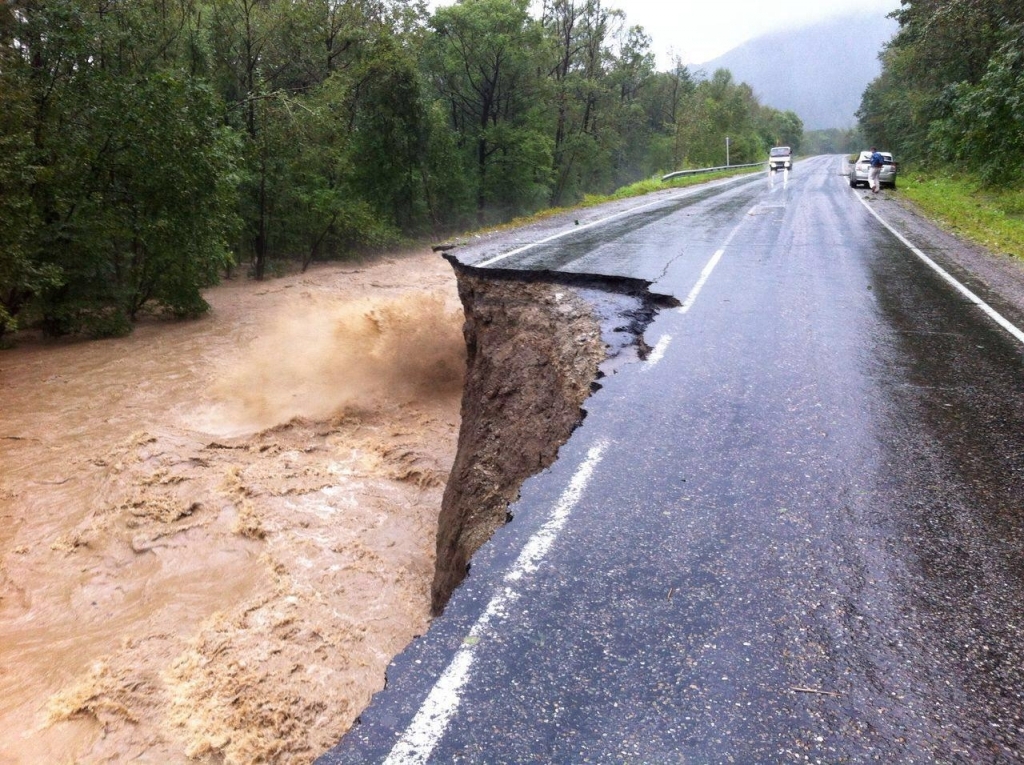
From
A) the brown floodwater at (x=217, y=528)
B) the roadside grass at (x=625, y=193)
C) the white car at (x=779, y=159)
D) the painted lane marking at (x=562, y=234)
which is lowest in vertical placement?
the brown floodwater at (x=217, y=528)

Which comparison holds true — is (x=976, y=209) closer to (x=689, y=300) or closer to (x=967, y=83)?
(x=967, y=83)

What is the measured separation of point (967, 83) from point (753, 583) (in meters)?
24.8

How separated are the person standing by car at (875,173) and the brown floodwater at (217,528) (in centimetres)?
1964

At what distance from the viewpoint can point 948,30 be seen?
24.7m

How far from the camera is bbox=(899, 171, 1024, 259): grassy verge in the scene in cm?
1309

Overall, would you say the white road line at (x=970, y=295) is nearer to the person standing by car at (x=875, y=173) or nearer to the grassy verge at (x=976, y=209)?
the grassy verge at (x=976, y=209)

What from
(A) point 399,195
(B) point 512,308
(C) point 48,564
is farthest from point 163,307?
(A) point 399,195

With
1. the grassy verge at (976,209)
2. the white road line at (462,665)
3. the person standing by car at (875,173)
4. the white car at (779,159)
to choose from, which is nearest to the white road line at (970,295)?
the grassy verge at (976,209)

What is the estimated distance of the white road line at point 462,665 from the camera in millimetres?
2270

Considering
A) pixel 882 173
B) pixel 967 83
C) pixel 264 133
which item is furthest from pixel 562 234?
pixel 882 173

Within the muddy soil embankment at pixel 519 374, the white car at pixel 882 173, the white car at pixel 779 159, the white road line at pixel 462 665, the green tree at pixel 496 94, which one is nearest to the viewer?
the white road line at pixel 462 665

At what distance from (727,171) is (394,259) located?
88.1 feet

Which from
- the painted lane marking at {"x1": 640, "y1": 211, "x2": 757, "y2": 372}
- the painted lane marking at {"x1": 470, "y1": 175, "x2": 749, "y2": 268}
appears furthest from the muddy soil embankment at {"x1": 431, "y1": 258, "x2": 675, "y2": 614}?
the painted lane marking at {"x1": 470, "y1": 175, "x2": 749, "y2": 268}

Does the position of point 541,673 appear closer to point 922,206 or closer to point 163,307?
point 163,307
